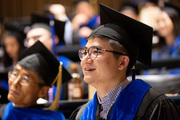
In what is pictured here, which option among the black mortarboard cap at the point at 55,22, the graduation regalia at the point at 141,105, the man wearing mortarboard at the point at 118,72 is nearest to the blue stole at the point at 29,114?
the man wearing mortarboard at the point at 118,72

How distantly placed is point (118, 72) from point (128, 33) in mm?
306

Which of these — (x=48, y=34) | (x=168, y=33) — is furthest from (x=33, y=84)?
(x=168, y=33)

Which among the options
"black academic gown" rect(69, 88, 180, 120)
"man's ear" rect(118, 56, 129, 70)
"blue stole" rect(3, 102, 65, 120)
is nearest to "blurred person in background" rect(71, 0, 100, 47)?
"blue stole" rect(3, 102, 65, 120)

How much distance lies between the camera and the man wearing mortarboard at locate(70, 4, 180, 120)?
1899 millimetres

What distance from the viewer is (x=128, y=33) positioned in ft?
6.85

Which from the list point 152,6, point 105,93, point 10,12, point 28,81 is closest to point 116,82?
point 105,93

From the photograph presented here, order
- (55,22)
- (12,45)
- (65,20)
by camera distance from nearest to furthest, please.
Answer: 1. (55,22)
2. (12,45)
3. (65,20)

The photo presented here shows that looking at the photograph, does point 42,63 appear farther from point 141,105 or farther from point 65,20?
point 65,20

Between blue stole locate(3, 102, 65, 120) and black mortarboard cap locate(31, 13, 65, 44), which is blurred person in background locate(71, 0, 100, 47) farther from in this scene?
blue stole locate(3, 102, 65, 120)

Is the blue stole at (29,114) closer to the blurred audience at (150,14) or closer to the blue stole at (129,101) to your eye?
the blue stole at (129,101)

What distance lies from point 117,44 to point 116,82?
0.90 ft

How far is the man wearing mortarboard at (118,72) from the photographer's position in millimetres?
1899

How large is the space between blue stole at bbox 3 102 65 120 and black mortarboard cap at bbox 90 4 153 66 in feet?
2.87

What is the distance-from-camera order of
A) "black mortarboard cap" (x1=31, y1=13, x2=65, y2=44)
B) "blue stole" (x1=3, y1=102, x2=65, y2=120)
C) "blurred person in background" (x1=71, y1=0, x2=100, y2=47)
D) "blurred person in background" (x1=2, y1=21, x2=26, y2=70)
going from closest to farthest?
"blue stole" (x1=3, y1=102, x2=65, y2=120)
"black mortarboard cap" (x1=31, y1=13, x2=65, y2=44)
"blurred person in background" (x1=2, y1=21, x2=26, y2=70)
"blurred person in background" (x1=71, y1=0, x2=100, y2=47)
